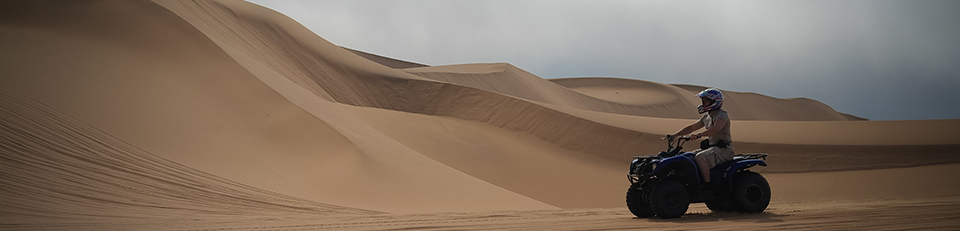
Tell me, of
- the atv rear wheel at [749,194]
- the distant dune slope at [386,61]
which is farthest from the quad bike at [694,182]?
the distant dune slope at [386,61]

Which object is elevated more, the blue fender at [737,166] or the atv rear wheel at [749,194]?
the blue fender at [737,166]

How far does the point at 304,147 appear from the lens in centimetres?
1163

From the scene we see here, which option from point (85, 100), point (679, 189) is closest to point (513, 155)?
point (85, 100)

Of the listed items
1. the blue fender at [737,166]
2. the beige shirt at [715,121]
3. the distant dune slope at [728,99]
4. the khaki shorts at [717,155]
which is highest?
the distant dune slope at [728,99]

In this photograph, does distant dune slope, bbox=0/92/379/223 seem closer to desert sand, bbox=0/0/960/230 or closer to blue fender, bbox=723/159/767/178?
desert sand, bbox=0/0/960/230

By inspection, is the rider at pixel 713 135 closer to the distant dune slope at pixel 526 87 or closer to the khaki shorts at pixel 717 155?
the khaki shorts at pixel 717 155

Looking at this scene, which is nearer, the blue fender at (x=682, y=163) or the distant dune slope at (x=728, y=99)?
the blue fender at (x=682, y=163)

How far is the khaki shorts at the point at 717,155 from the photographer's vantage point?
6.26 m

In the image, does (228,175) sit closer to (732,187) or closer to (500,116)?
(732,187)

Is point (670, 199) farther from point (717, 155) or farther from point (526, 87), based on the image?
point (526, 87)

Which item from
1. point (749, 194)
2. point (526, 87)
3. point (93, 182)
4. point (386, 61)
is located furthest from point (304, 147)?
point (386, 61)

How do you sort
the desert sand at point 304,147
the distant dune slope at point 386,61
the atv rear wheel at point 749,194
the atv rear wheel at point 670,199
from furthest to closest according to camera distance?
the distant dune slope at point 386,61 < the desert sand at point 304,147 < the atv rear wheel at point 749,194 < the atv rear wheel at point 670,199

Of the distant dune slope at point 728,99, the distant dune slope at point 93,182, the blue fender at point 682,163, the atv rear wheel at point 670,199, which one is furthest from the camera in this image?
the distant dune slope at point 728,99

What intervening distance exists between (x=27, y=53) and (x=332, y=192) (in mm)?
7240
